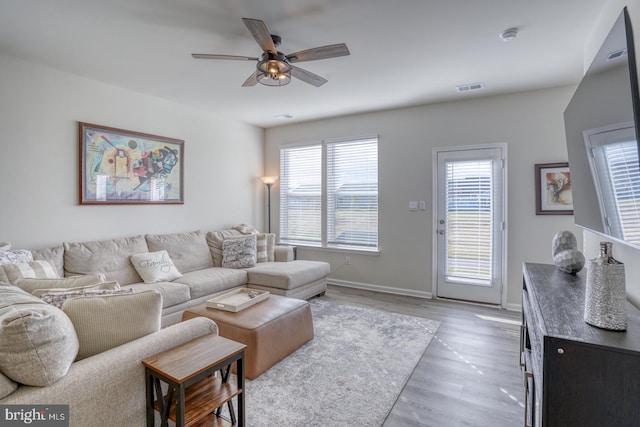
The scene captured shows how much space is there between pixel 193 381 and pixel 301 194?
417 centimetres

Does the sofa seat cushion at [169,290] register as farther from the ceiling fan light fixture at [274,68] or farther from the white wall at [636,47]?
the white wall at [636,47]

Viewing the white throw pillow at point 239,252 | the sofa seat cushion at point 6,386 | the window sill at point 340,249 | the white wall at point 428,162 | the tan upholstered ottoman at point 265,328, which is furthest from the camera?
the window sill at point 340,249

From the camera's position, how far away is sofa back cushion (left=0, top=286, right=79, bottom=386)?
41.4 inches

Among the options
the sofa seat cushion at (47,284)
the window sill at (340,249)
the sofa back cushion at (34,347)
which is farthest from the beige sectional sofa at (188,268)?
the sofa back cushion at (34,347)

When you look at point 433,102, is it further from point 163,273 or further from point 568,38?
point 163,273

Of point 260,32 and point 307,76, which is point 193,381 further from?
point 307,76

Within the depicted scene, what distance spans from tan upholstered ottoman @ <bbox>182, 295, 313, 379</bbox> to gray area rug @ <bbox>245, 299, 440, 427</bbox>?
0.10 m

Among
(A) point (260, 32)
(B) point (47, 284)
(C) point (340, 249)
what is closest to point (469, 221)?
(C) point (340, 249)

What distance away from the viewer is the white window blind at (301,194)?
5.19 m

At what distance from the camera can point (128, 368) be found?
130cm

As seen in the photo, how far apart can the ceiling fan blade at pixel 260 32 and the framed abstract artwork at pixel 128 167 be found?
238 cm

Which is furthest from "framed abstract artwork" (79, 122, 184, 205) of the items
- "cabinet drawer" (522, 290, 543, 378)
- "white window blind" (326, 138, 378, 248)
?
"cabinet drawer" (522, 290, 543, 378)

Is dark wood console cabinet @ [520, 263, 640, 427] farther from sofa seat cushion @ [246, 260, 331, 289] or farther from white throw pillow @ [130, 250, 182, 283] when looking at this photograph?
white throw pillow @ [130, 250, 182, 283]

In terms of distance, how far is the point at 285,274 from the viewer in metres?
3.69
